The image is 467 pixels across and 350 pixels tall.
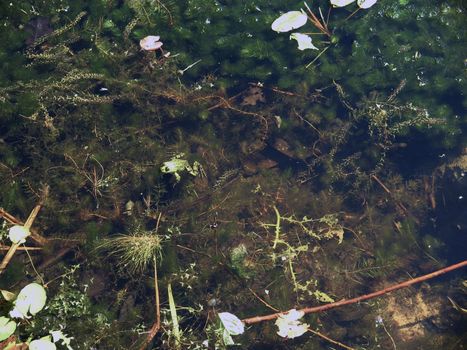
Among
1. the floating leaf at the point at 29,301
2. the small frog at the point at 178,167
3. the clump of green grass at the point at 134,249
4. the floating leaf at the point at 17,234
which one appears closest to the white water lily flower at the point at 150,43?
the small frog at the point at 178,167

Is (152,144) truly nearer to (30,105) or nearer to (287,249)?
(30,105)

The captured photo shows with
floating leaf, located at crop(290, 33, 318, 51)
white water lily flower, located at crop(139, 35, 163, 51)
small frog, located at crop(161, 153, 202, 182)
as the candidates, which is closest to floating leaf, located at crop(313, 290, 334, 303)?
small frog, located at crop(161, 153, 202, 182)

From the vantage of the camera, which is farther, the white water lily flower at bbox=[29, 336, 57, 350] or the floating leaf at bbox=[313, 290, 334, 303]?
the floating leaf at bbox=[313, 290, 334, 303]

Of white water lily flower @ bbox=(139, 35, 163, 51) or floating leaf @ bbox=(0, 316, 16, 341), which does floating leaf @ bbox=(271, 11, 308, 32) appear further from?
floating leaf @ bbox=(0, 316, 16, 341)

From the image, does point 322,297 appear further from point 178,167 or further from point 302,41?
point 302,41

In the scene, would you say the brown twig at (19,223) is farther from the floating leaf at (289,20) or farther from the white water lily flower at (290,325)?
the floating leaf at (289,20)

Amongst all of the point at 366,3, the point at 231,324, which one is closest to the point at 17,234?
the point at 231,324
